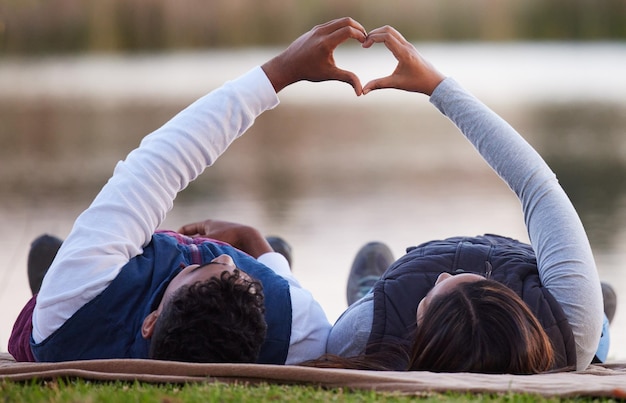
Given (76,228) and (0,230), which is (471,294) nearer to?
(76,228)

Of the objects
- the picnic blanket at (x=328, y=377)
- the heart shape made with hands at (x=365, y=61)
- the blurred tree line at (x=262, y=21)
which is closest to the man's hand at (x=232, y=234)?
the picnic blanket at (x=328, y=377)

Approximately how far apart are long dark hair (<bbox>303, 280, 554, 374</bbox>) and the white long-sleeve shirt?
34cm

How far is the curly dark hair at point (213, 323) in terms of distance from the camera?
6.72ft

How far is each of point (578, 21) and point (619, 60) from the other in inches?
213

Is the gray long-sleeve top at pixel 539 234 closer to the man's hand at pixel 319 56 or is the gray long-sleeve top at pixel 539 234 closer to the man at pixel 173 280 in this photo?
the man at pixel 173 280

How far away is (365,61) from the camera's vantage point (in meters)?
16.0

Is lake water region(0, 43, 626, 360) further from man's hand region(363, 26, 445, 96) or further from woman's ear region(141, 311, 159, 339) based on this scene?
woman's ear region(141, 311, 159, 339)

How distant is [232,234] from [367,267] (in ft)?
2.15

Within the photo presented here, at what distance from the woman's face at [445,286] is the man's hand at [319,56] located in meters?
0.53

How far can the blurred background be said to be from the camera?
5484 mm

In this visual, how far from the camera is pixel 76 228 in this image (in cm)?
226

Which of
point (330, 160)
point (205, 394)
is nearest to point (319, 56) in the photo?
point (205, 394)

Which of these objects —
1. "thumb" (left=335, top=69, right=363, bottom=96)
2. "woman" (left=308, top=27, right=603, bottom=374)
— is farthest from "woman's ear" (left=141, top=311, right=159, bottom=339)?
"thumb" (left=335, top=69, right=363, bottom=96)

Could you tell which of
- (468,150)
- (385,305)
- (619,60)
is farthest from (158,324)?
(619,60)
